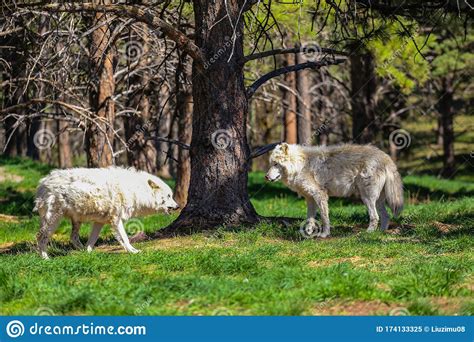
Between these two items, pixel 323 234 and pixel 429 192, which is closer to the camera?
pixel 323 234

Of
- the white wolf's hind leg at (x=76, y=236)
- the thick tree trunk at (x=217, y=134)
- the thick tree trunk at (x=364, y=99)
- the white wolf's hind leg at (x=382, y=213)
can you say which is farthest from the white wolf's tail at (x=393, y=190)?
the thick tree trunk at (x=364, y=99)

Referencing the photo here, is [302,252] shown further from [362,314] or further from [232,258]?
[362,314]

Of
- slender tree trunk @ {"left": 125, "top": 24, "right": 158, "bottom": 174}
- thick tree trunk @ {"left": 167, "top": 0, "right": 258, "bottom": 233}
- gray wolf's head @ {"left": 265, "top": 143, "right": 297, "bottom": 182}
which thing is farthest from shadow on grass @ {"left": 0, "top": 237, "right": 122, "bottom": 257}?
slender tree trunk @ {"left": 125, "top": 24, "right": 158, "bottom": 174}

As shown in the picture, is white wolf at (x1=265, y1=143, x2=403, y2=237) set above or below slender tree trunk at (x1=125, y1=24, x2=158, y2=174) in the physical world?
below

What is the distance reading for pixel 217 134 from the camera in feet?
46.2

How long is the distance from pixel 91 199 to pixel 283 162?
11.7 feet

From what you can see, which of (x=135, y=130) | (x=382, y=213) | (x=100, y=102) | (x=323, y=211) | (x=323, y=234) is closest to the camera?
(x=323, y=234)

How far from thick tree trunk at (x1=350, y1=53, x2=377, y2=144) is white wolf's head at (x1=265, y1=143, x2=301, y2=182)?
36.2ft

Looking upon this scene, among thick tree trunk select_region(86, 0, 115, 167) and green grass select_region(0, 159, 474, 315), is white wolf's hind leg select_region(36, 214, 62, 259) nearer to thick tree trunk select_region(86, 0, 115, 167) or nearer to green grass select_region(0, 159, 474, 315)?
green grass select_region(0, 159, 474, 315)

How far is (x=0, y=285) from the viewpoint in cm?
914

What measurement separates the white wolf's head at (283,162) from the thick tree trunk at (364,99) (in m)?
11.0

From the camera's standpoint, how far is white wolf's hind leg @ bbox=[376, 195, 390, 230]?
46.9 feet

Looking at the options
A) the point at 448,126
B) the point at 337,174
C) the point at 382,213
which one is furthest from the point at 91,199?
the point at 448,126

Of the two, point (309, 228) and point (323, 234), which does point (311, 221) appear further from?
point (323, 234)
